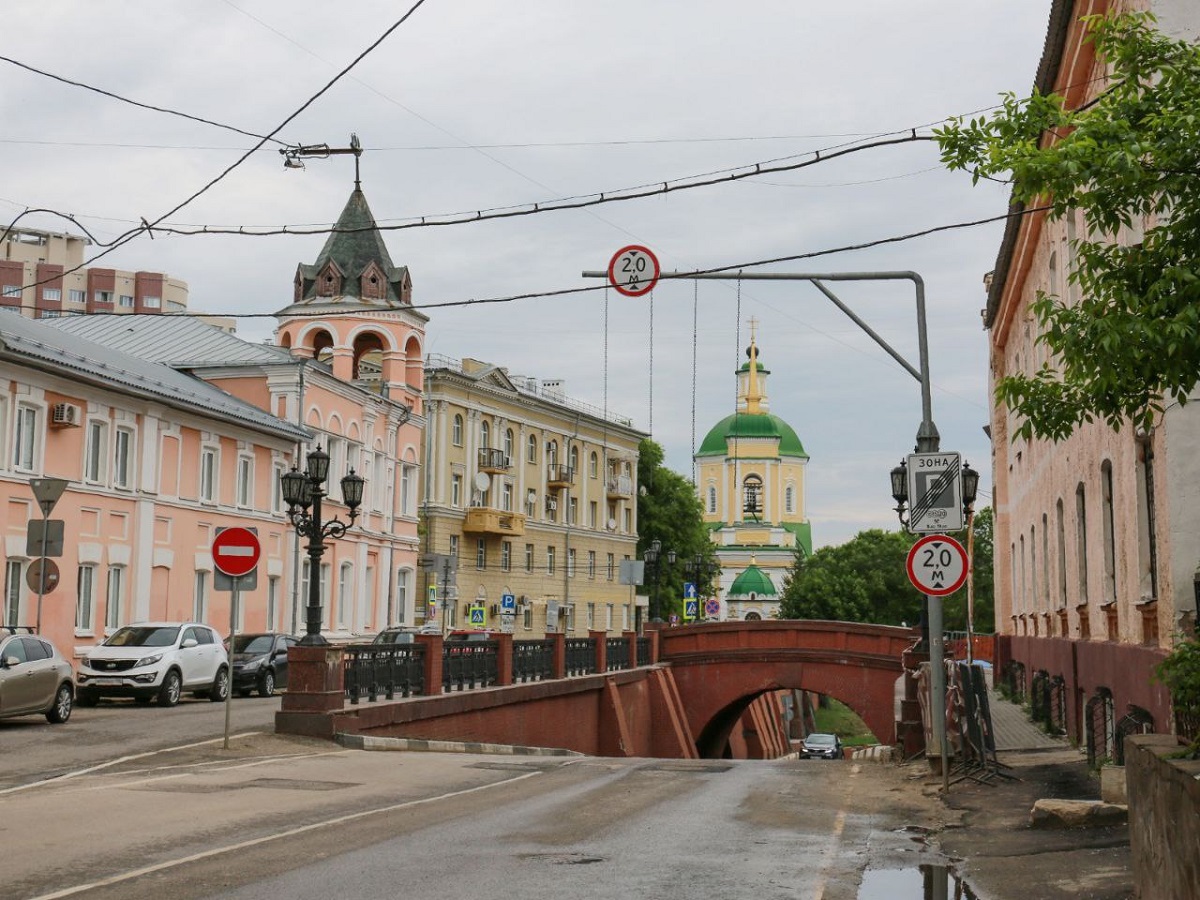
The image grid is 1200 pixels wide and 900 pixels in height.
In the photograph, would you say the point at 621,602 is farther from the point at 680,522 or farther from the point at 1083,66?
the point at 1083,66

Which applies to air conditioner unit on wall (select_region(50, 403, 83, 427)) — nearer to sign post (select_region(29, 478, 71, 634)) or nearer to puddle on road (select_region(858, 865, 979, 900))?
sign post (select_region(29, 478, 71, 634))

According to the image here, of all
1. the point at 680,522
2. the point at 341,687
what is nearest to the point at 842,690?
the point at 341,687

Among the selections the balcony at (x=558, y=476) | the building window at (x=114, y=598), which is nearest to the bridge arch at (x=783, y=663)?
the building window at (x=114, y=598)

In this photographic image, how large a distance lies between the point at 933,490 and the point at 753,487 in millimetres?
134491

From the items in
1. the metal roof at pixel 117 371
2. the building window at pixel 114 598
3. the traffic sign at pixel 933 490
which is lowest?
the building window at pixel 114 598

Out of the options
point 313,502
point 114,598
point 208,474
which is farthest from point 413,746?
point 208,474

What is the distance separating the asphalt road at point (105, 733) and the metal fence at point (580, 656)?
9351 millimetres

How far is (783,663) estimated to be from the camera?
49062mm

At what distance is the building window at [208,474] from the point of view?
136ft

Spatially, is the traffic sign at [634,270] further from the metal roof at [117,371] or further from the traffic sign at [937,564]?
the metal roof at [117,371]

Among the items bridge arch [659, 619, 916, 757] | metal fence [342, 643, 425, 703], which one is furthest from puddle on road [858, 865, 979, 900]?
bridge arch [659, 619, 916, 757]

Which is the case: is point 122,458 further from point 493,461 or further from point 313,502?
point 493,461

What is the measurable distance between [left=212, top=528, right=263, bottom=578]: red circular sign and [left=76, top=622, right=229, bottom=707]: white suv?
28.8ft

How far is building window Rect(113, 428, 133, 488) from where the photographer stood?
1441 inches
